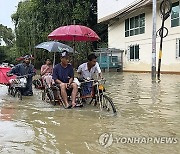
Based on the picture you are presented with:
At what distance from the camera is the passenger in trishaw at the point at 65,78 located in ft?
28.9

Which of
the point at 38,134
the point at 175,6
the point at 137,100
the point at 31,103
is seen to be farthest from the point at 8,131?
the point at 175,6

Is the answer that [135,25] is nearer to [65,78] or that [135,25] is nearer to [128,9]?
[128,9]

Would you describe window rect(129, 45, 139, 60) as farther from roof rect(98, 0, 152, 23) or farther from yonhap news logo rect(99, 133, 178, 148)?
yonhap news logo rect(99, 133, 178, 148)

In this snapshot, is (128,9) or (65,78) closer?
(65,78)

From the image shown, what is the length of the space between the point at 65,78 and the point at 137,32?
21016 mm

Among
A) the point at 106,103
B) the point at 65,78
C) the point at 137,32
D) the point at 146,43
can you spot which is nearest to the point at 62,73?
the point at 65,78

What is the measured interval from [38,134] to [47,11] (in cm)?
3209

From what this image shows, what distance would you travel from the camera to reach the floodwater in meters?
5.10

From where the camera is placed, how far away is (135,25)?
29.7m

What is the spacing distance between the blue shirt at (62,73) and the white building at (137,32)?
15.3m

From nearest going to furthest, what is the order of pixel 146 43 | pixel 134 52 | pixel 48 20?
pixel 146 43, pixel 134 52, pixel 48 20

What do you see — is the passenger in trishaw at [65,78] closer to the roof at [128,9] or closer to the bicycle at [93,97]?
the bicycle at [93,97]

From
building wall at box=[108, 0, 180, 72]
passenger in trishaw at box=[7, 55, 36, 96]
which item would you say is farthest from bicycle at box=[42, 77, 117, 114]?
building wall at box=[108, 0, 180, 72]

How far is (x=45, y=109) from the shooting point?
8.75m
